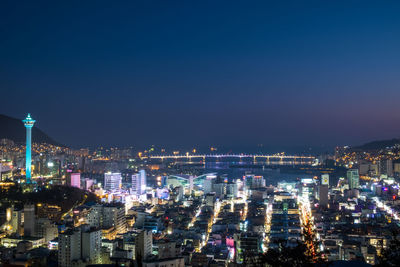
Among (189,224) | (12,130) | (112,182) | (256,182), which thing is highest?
(12,130)

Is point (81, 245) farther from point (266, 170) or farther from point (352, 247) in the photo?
point (266, 170)

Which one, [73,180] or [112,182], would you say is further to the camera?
[112,182]

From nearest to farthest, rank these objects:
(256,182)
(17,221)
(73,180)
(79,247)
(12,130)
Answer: (79,247), (17,221), (73,180), (256,182), (12,130)

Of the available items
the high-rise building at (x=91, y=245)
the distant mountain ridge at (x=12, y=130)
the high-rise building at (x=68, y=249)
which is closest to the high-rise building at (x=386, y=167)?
the high-rise building at (x=91, y=245)

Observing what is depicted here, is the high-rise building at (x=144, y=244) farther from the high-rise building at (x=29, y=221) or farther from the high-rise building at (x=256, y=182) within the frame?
the high-rise building at (x=256, y=182)

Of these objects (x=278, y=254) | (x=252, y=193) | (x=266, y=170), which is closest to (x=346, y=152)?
(x=266, y=170)

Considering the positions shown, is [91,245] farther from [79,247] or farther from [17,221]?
[17,221]

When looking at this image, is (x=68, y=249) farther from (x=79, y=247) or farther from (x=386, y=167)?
(x=386, y=167)

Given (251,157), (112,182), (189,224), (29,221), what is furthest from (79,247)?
(251,157)

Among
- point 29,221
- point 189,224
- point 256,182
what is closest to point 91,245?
point 29,221

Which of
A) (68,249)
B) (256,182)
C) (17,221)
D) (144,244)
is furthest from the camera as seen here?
(256,182)

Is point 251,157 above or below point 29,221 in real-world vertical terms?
above
